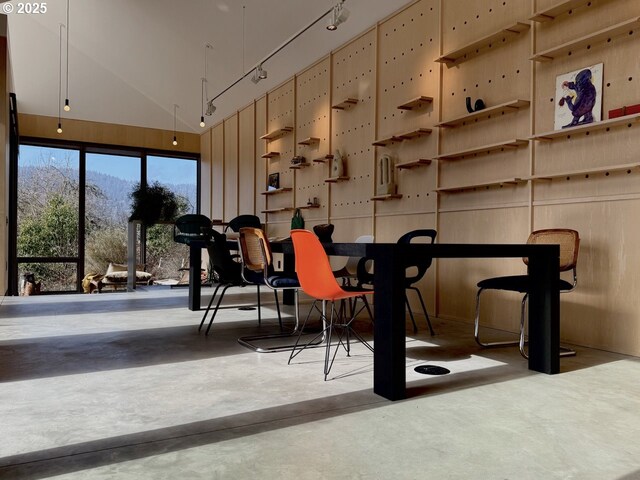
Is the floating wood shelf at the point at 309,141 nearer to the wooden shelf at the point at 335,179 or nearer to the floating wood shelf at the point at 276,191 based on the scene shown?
the wooden shelf at the point at 335,179

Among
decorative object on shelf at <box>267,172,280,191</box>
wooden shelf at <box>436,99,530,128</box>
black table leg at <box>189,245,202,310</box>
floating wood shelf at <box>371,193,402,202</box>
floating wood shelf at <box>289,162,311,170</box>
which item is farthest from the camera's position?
decorative object on shelf at <box>267,172,280,191</box>

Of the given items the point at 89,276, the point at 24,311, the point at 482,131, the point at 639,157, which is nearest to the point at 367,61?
the point at 482,131

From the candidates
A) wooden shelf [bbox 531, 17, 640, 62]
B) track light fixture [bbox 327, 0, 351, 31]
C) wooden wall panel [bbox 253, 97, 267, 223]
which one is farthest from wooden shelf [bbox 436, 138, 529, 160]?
wooden wall panel [bbox 253, 97, 267, 223]

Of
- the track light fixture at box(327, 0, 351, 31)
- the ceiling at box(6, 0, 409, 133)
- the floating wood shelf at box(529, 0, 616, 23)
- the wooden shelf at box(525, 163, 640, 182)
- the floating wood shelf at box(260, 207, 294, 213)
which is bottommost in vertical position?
the floating wood shelf at box(260, 207, 294, 213)

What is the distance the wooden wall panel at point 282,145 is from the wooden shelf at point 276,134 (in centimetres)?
4

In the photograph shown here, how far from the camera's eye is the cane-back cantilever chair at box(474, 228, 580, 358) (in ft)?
10.9

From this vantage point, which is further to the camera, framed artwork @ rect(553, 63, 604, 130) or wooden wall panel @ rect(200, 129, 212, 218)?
wooden wall panel @ rect(200, 129, 212, 218)

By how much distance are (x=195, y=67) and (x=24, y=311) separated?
216 inches

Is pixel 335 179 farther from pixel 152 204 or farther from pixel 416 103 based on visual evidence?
pixel 152 204

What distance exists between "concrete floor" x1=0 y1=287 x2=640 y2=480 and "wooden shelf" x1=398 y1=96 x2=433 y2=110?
271cm

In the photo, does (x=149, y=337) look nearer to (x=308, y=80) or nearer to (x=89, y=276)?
(x=308, y=80)

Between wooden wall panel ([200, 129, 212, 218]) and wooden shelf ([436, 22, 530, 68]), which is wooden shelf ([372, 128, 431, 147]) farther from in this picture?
wooden wall panel ([200, 129, 212, 218])

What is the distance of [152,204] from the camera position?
1036 centimetres

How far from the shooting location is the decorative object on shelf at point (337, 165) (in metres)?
6.67
